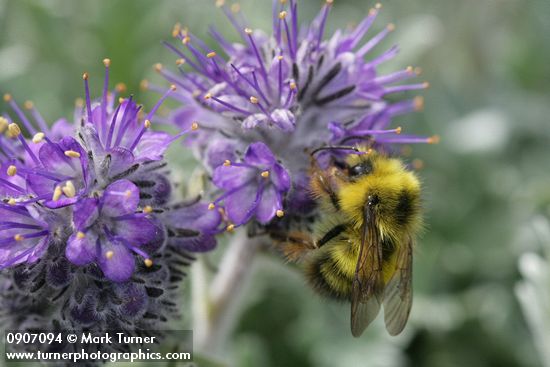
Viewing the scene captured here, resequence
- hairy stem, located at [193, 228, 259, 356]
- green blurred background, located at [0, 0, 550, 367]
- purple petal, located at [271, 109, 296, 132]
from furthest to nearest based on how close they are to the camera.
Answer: green blurred background, located at [0, 0, 550, 367]
hairy stem, located at [193, 228, 259, 356]
purple petal, located at [271, 109, 296, 132]

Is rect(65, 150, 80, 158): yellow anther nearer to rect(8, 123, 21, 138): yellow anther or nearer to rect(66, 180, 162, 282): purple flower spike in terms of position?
rect(66, 180, 162, 282): purple flower spike

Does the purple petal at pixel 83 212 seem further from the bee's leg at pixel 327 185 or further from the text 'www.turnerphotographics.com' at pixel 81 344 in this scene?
the bee's leg at pixel 327 185

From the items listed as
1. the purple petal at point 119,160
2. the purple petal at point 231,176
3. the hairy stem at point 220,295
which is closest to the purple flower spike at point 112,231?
the purple petal at point 119,160

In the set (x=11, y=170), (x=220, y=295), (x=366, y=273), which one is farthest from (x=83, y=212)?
(x=220, y=295)

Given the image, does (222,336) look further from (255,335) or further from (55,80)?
(55,80)

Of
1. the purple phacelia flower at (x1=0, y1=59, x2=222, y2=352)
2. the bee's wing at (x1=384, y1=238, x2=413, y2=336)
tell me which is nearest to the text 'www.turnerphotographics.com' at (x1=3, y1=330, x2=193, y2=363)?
the purple phacelia flower at (x1=0, y1=59, x2=222, y2=352)

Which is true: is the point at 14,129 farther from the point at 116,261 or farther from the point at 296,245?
the point at 296,245
